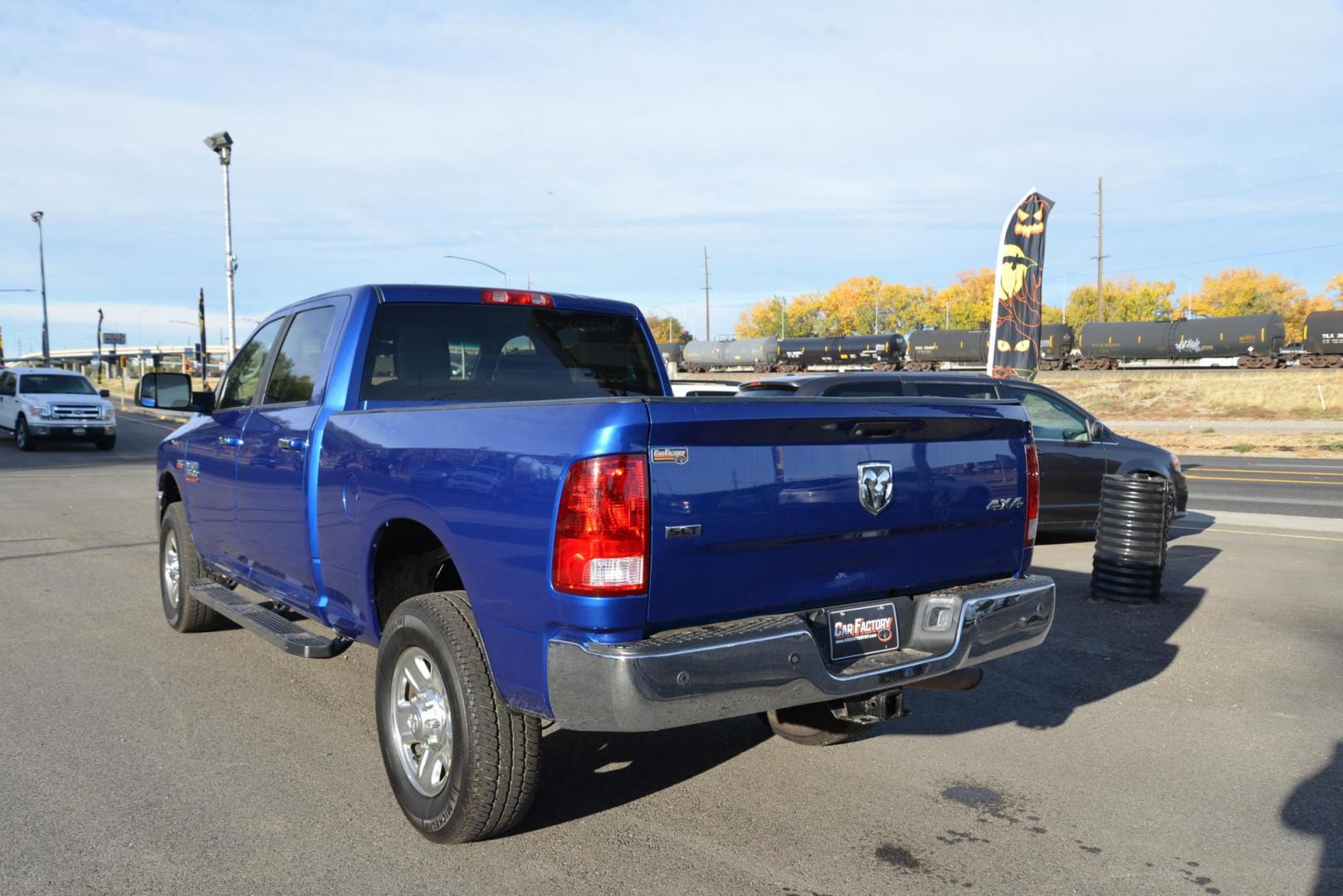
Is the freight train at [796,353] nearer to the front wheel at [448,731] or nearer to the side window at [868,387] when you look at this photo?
the side window at [868,387]

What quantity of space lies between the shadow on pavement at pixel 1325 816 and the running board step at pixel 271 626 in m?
3.78

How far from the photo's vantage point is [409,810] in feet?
13.0

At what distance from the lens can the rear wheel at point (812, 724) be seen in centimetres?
434

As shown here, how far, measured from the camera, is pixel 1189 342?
56.7 m

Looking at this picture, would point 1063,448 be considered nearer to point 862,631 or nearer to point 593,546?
point 862,631

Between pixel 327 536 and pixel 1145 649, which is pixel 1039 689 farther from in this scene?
pixel 327 536

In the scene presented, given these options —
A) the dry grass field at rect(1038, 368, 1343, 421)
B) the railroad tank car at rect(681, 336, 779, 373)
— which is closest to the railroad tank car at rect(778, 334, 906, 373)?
the railroad tank car at rect(681, 336, 779, 373)

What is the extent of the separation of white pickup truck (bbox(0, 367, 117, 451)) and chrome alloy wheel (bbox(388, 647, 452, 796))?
74.9 ft

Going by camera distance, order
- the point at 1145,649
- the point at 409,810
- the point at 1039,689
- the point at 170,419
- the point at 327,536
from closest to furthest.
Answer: the point at 409,810
the point at 327,536
the point at 1039,689
the point at 1145,649
the point at 170,419

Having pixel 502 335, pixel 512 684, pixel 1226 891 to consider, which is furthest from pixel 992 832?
pixel 502 335

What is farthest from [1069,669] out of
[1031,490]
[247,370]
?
[247,370]

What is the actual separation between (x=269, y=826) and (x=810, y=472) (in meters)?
2.38

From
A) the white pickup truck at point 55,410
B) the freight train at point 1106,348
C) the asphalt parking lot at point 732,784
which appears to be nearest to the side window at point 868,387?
the asphalt parking lot at point 732,784

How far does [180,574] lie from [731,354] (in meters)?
75.2
